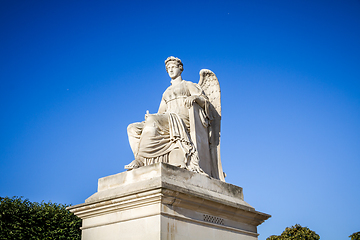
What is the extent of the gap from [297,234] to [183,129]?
93.5ft

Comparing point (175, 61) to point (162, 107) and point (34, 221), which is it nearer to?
point (162, 107)

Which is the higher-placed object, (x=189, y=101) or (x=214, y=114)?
(x=214, y=114)

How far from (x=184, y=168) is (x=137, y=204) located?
1.39 m

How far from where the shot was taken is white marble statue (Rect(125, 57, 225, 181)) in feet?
28.2

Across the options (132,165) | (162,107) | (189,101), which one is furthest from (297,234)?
(132,165)

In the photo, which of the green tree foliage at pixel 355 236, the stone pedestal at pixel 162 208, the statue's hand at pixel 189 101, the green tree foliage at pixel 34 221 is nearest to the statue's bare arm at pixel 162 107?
the statue's hand at pixel 189 101

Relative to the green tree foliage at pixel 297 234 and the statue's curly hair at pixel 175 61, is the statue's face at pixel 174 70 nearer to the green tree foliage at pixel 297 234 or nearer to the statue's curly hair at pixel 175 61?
the statue's curly hair at pixel 175 61

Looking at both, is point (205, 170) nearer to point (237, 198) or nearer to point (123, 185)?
point (237, 198)

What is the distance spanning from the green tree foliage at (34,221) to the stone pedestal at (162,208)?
34.9ft

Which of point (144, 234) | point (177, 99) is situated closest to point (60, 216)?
point (177, 99)

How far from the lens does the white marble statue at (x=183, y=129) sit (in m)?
8.60

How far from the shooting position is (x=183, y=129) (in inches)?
352

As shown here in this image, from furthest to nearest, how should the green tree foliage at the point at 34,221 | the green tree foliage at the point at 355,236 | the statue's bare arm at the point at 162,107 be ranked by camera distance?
the green tree foliage at the point at 355,236, the green tree foliage at the point at 34,221, the statue's bare arm at the point at 162,107

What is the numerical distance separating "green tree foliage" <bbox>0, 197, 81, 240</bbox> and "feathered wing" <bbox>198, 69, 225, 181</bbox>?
11585 mm
